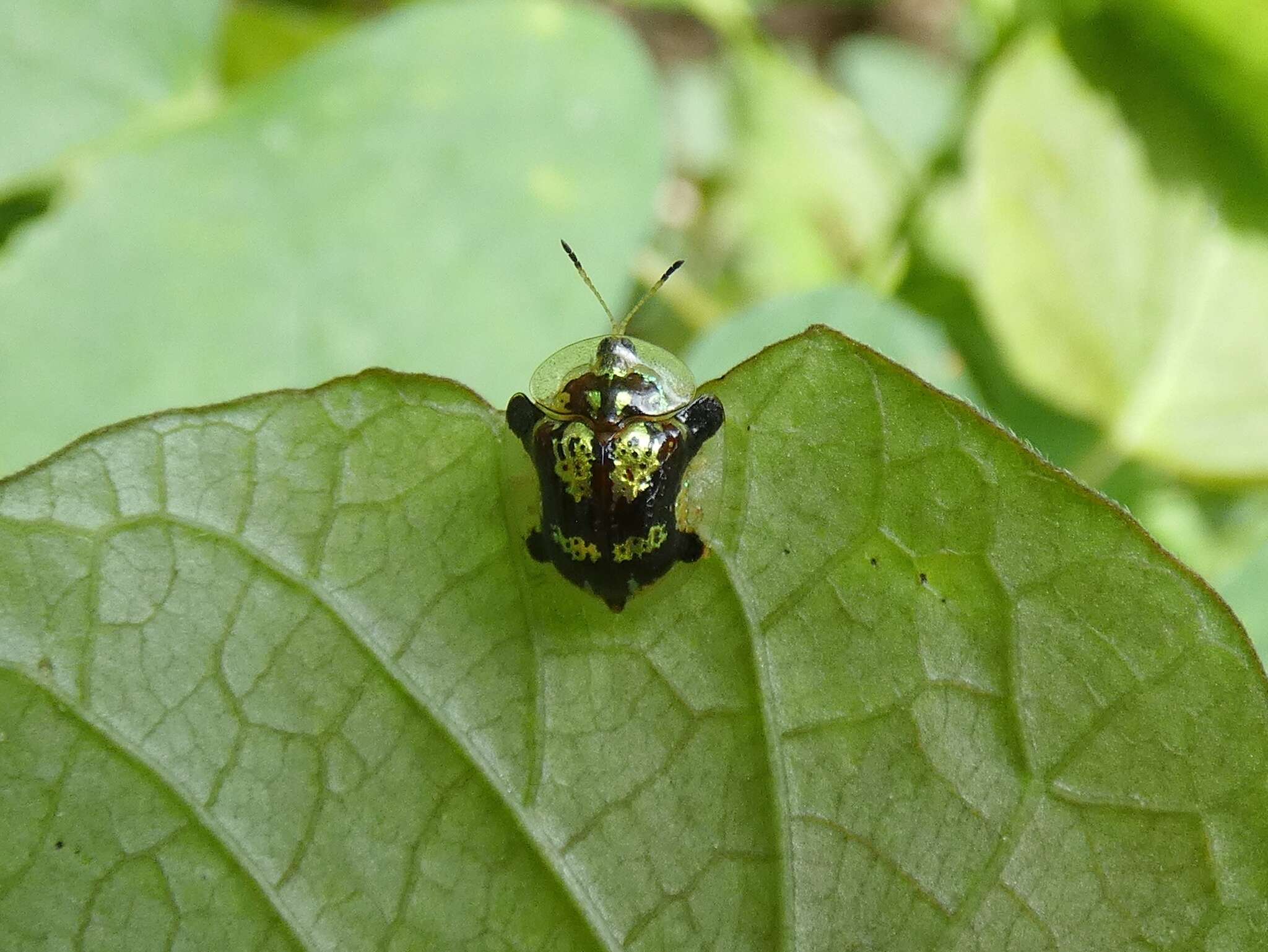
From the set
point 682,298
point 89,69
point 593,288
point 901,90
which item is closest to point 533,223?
point 593,288

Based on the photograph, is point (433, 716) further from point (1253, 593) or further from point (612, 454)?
point (1253, 593)

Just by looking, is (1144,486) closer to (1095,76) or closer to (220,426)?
(1095,76)

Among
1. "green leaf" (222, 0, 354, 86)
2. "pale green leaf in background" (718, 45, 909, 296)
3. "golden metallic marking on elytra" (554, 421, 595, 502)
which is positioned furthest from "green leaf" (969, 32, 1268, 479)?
"green leaf" (222, 0, 354, 86)

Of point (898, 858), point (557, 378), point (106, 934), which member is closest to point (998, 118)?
point (557, 378)

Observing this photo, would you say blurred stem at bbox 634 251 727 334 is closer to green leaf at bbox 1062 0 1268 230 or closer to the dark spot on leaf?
green leaf at bbox 1062 0 1268 230

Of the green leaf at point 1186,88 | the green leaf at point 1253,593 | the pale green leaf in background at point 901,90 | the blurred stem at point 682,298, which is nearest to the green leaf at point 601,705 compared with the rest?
the green leaf at point 1253,593
